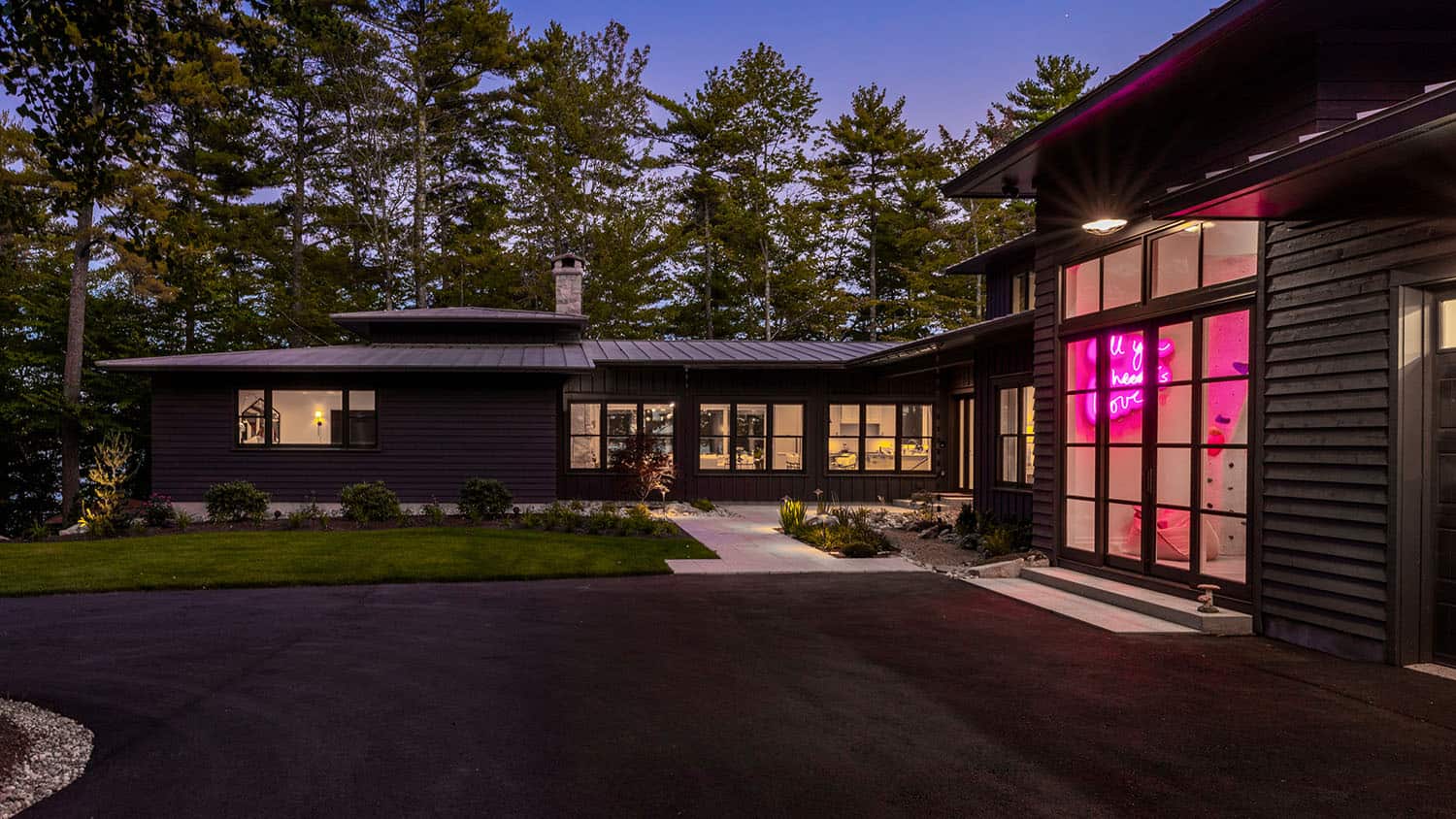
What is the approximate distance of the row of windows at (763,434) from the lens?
17609 millimetres

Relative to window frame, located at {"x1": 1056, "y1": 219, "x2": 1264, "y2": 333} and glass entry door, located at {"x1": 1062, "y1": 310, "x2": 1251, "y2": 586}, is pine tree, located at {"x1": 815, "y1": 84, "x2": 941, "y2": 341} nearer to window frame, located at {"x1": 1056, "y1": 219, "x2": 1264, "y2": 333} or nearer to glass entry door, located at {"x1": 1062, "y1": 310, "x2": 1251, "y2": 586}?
window frame, located at {"x1": 1056, "y1": 219, "x2": 1264, "y2": 333}

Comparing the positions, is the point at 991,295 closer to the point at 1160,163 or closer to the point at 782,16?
the point at 1160,163

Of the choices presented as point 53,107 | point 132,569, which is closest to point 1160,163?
point 53,107

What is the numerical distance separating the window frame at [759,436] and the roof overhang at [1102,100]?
879 cm

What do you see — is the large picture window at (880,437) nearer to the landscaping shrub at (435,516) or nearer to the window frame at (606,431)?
the window frame at (606,431)

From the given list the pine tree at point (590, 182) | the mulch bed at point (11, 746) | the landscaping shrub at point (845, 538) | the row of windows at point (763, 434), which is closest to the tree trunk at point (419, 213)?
the pine tree at point (590, 182)

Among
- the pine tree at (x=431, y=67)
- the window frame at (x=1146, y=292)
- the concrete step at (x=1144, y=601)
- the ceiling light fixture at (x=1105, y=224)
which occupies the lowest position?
the concrete step at (x=1144, y=601)

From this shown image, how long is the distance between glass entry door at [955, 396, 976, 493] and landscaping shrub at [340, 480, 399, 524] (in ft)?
34.2

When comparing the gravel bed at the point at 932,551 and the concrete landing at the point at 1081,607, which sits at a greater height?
the concrete landing at the point at 1081,607

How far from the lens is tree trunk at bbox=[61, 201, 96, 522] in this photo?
18.7 m

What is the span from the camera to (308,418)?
16.0 metres

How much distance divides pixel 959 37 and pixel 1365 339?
15309 centimetres

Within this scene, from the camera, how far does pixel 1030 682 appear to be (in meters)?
5.16

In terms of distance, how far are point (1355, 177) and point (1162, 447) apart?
3049 millimetres
